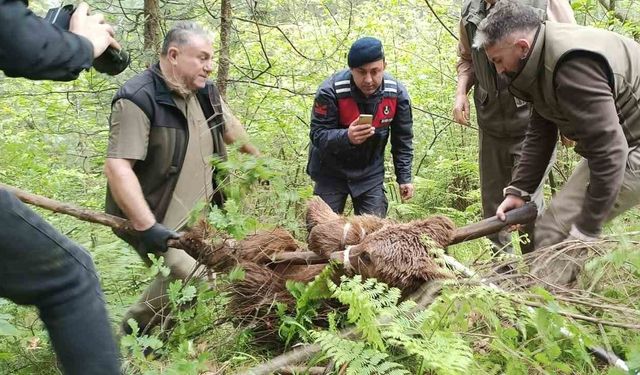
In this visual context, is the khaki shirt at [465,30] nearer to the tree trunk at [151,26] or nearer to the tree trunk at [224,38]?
the tree trunk at [224,38]

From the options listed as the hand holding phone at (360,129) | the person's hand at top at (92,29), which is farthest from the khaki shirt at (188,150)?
the person's hand at top at (92,29)

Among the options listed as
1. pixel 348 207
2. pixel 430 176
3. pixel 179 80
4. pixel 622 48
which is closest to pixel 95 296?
pixel 179 80

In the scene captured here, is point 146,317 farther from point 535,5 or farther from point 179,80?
point 535,5

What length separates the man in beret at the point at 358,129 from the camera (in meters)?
5.17

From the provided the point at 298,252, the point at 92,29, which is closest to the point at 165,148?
the point at 298,252

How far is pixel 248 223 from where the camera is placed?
3.43 metres

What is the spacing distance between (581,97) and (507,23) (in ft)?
2.01

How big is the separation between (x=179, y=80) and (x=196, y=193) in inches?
31.0

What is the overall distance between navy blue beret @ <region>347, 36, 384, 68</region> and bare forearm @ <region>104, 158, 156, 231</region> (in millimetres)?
2028

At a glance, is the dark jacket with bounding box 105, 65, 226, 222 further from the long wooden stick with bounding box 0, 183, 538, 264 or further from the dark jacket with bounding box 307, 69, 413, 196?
the dark jacket with bounding box 307, 69, 413, 196

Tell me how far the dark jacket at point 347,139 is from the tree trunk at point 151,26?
212 cm

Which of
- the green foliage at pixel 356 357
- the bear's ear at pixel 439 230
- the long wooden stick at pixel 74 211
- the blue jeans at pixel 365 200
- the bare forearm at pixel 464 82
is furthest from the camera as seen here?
the blue jeans at pixel 365 200

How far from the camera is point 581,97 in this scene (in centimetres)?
344

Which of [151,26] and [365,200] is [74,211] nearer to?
[365,200]
